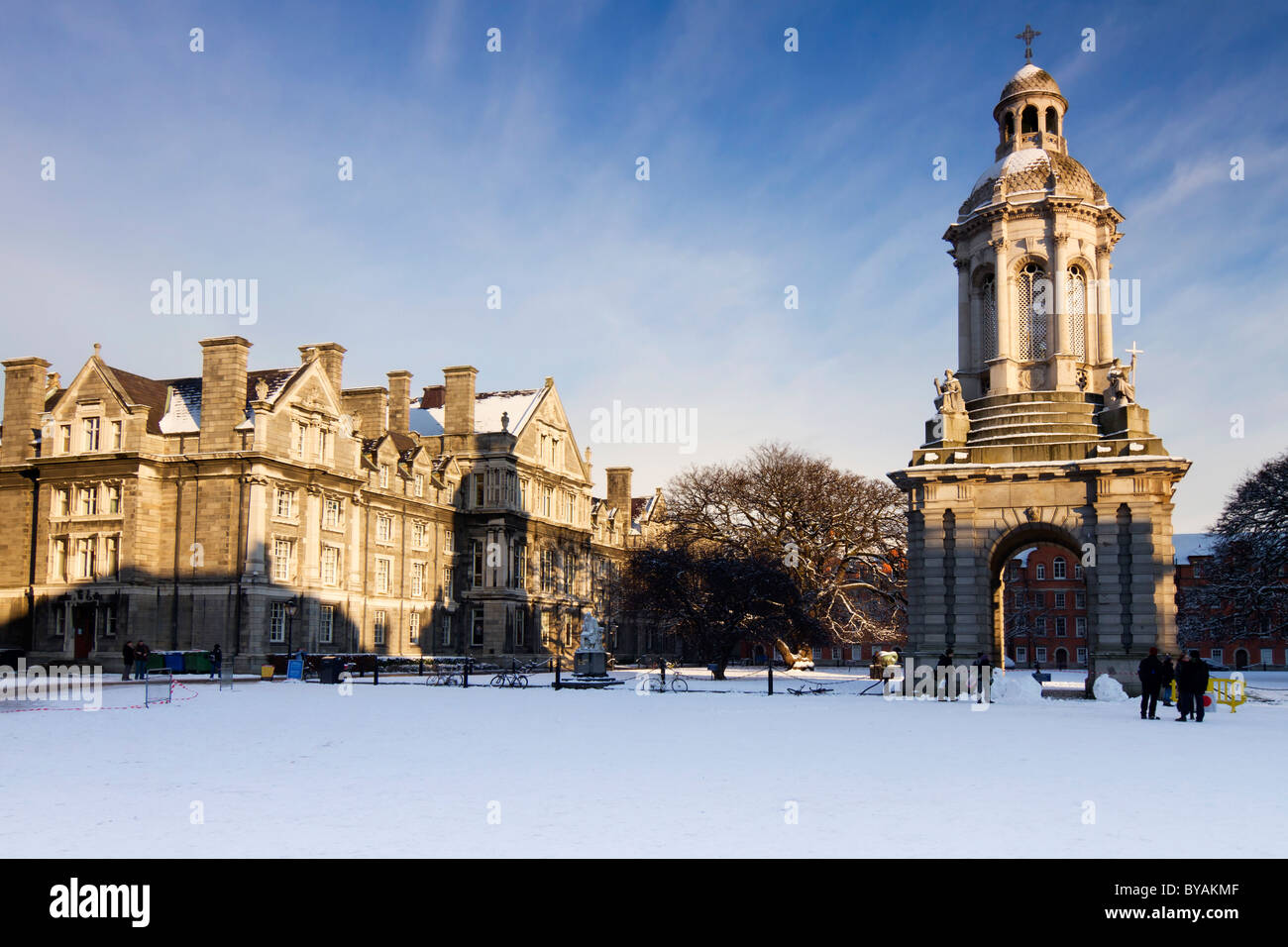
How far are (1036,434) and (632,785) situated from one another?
26.1 m

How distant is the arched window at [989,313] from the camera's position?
38.6m

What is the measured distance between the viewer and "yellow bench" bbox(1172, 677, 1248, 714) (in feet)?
98.3

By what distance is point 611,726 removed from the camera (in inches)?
890

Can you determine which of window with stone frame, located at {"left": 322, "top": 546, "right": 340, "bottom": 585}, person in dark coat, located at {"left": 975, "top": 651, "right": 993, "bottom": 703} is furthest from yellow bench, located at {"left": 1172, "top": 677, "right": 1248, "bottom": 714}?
window with stone frame, located at {"left": 322, "top": 546, "right": 340, "bottom": 585}

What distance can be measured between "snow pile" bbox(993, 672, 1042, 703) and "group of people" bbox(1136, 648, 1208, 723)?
5069mm

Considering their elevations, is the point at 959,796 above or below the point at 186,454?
below

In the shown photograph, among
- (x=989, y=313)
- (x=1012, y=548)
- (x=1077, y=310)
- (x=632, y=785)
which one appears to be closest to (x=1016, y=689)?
(x=1012, y=548)

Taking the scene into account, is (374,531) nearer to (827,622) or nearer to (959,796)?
(827,622)

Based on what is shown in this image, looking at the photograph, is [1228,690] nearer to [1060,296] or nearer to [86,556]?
[1060,296]

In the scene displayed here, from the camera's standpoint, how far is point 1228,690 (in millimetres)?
31531

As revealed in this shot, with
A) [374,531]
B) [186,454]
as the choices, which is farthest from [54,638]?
[374,531]

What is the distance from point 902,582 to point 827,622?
21.7ft

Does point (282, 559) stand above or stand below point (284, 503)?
below

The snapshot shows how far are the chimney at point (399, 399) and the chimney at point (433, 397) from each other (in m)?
3.46
